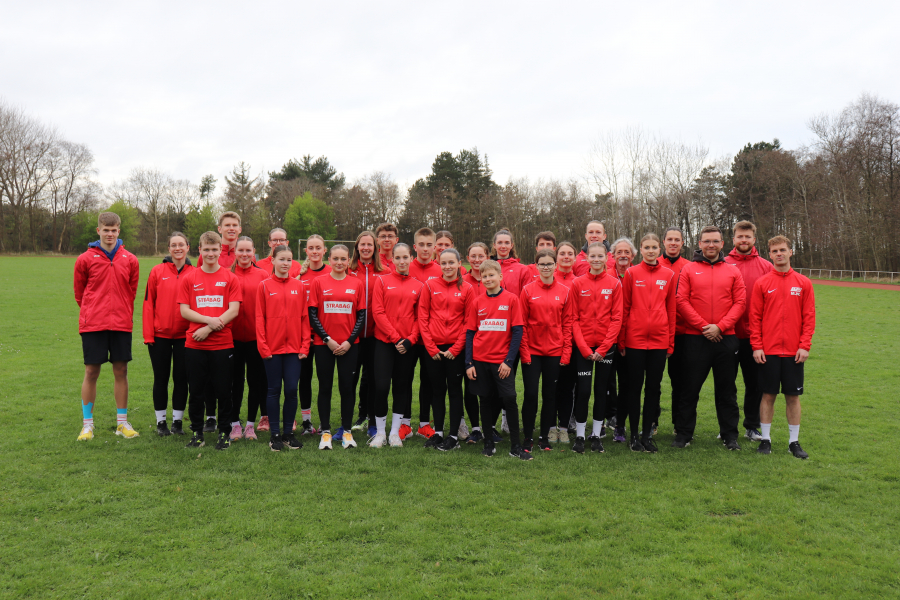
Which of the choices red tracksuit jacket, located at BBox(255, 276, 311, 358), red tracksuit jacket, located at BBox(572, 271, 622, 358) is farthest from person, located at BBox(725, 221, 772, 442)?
red tracksuit jacket, located at BBox(255, 276, 311, 358)

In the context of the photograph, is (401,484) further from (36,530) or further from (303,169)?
(303,169)

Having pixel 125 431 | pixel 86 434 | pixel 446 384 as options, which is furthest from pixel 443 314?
pixel 86 434

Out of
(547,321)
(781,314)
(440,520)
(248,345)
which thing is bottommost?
(440,520)

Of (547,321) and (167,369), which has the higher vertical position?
(547,321)

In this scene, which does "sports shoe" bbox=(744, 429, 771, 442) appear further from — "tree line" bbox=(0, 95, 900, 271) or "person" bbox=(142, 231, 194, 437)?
"tree line" bbox=(0, 95, 900, 271)

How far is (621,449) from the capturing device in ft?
18.1

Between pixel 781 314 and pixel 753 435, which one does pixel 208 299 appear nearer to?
pixel 781 314

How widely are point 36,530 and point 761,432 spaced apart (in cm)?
668

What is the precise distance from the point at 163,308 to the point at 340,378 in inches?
80.2

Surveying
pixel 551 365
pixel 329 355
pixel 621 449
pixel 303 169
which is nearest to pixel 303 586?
pixel 329 355

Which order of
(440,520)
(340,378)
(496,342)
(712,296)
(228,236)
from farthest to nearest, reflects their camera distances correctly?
1. (228,236)
2. (340,378)
3. (712,296)
4. (496,342)
5. (440,520)

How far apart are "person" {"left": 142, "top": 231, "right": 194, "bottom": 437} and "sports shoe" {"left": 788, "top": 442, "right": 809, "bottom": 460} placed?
6.45 meters

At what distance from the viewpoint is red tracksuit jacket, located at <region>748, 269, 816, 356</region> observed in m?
5.31

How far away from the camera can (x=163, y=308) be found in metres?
5.53
